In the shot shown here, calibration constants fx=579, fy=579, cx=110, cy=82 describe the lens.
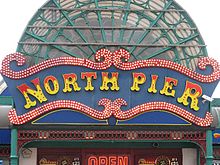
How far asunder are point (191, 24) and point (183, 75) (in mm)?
2404

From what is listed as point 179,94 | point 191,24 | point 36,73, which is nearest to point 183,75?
point 179,94

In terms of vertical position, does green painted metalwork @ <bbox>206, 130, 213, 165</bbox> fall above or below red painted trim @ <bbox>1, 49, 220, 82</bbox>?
below

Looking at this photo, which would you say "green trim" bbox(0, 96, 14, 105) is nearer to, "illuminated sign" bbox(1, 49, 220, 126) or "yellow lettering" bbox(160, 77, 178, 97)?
"illuminated sign" bbox(1, 49, 220, 126)

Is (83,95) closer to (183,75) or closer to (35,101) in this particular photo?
(35,101)

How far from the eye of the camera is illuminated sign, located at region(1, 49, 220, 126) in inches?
856

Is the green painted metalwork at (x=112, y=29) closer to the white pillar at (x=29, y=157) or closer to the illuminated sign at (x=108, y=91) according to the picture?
the illuminated sign at (x=108, y=91)

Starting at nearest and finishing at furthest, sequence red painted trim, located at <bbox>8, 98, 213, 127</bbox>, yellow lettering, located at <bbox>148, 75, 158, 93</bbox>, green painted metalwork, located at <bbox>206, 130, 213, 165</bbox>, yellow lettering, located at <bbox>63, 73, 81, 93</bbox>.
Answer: red painted trim, located at <bbox>8, 98, 213, 127</bbox>, yellow lettering, located at <bbox>63, 73, 81, 93</bbox>, green painted metalwork, located at <bbox>206, 130, 213, 165</bbox>, yellow lettering, located at <bbox>148, 75, 158, 93</bbox>

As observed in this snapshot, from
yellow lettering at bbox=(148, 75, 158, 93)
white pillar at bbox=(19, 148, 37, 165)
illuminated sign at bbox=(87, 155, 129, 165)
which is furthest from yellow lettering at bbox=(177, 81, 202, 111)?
white pillar at bbox=(19, 148, 37, 165)

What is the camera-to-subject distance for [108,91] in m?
22.1

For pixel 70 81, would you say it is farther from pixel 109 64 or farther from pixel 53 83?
pixel 109 64

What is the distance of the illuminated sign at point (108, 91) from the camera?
856 inches

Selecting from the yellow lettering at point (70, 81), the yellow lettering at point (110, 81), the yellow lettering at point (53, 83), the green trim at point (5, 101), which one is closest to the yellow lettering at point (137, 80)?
the yellow lettering at point (110, 81)

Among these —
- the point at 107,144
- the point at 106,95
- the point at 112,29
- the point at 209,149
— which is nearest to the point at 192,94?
the point at 209,149

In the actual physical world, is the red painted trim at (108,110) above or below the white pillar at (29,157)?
above
